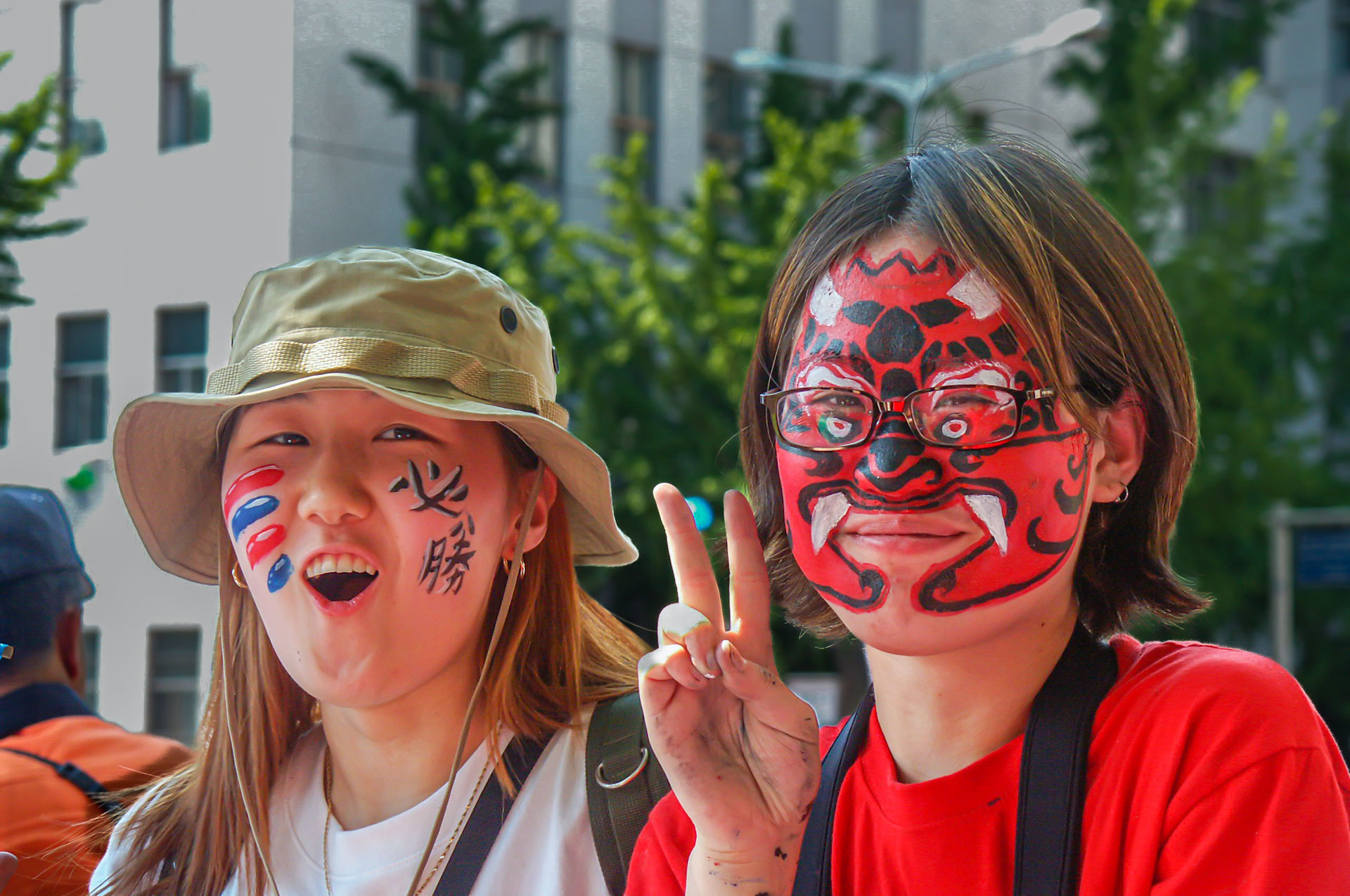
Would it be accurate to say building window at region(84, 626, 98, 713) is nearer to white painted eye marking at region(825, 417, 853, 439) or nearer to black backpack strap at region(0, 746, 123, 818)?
black backpack strap at region(0, 746, 123, 818)

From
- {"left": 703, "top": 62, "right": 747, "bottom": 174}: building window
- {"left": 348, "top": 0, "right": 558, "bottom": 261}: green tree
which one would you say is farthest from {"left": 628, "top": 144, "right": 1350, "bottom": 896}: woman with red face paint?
{"left": 703, "top": 62, "right": 747, "bottom": 174}: building window

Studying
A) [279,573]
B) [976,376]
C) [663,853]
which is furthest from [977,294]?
[279,573]

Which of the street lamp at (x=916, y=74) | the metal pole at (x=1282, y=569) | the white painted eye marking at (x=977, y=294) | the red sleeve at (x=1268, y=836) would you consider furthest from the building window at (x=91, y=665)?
the metal pole at (x=1282, y=569)

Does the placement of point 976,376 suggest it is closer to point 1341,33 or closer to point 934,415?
point 934,415

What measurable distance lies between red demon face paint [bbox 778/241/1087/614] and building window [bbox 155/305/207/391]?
1.42 meters

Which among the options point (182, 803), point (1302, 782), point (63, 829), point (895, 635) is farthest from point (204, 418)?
point (1302, 782)

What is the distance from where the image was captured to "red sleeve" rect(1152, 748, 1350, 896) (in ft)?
5.40

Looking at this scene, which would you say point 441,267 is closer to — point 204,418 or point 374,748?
point 204,418

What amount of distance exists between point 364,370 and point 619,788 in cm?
76

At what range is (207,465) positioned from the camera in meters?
2.63

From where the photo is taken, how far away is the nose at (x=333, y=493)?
2.25m

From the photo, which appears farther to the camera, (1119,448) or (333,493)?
(333,493)

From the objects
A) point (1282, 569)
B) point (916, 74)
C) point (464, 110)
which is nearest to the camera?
point (464, 110)

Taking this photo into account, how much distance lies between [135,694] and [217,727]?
0.58 metres
